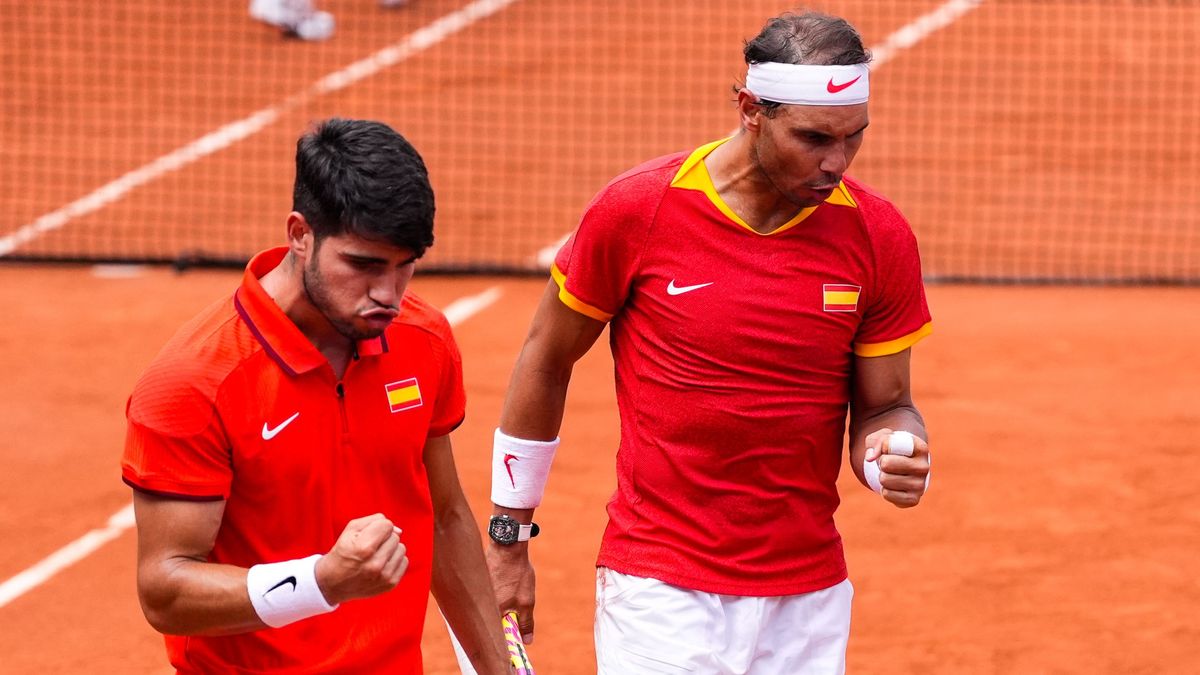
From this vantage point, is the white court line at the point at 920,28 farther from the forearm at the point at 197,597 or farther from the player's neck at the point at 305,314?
the forearm at the point at 197,597

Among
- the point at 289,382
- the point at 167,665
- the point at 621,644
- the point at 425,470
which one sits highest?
the point at 289,382

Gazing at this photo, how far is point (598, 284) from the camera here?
4922 millimetres

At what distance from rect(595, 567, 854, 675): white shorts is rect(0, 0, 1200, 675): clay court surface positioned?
7.84ft

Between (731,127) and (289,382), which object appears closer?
(289,382)

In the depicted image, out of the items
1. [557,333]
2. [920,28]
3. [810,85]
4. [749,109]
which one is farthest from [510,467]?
[920,28]

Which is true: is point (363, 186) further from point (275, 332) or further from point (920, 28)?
point (920, 28)

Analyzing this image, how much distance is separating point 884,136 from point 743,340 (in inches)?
518

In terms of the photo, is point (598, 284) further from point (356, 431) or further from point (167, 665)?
point (167, 665)

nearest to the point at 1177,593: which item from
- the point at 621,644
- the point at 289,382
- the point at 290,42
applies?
the point at 621,644

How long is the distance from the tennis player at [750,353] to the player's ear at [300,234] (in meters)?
1.26

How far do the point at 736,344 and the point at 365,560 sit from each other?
1631mm

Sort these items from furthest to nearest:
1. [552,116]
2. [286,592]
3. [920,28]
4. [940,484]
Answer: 1. [920,28]
2. [552,116]
3. [940,484]
4. [286,592]

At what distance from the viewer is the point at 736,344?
15.7ft

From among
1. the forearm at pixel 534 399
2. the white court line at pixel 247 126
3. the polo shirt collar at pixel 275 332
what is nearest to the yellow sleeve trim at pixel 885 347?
the forearm at pixel 534 399
